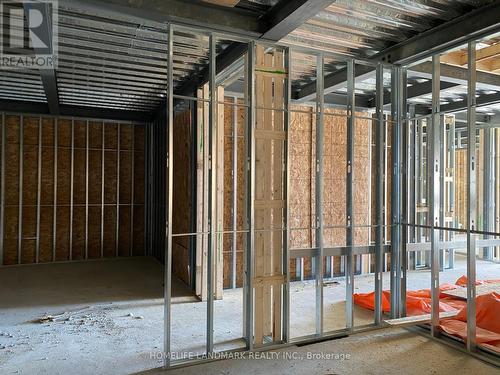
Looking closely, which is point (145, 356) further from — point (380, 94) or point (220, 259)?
point (380, 94)

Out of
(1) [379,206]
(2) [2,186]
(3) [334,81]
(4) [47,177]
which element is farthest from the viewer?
(4) [47,177]

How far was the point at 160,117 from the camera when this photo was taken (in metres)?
8.10

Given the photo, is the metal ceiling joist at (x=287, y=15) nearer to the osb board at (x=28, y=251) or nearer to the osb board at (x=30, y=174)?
the osb board at (x=30, y=174)

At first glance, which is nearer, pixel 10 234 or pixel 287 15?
pixel 287 15

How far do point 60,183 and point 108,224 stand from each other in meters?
1.35

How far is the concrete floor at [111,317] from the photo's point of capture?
11.8 feet

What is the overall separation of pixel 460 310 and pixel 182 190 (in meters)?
4.57

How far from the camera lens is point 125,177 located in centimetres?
864

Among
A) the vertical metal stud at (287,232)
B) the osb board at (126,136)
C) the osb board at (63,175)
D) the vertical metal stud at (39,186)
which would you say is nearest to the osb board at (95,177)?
the osb board at (63,175)

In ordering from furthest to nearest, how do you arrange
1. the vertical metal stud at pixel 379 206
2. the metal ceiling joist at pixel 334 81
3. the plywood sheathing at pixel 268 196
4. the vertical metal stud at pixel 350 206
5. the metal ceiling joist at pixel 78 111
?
the metal ceiling joist at pixel 78 111 → the metal ceiling joist at pixel 334 81 → the vertical metal stud at pixel 379 206 → the vertical metal stud at pixel 350 206 → the plywood sheathing at pixel 268 196

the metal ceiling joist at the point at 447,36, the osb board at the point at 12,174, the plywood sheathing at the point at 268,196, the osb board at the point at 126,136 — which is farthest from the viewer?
the osb board at the point at 126,136

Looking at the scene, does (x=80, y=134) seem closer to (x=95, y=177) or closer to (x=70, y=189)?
(x=95, y=177)

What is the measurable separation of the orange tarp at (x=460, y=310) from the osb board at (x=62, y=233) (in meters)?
6.19

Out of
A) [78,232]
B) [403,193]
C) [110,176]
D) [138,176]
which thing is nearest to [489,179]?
[403,193]
